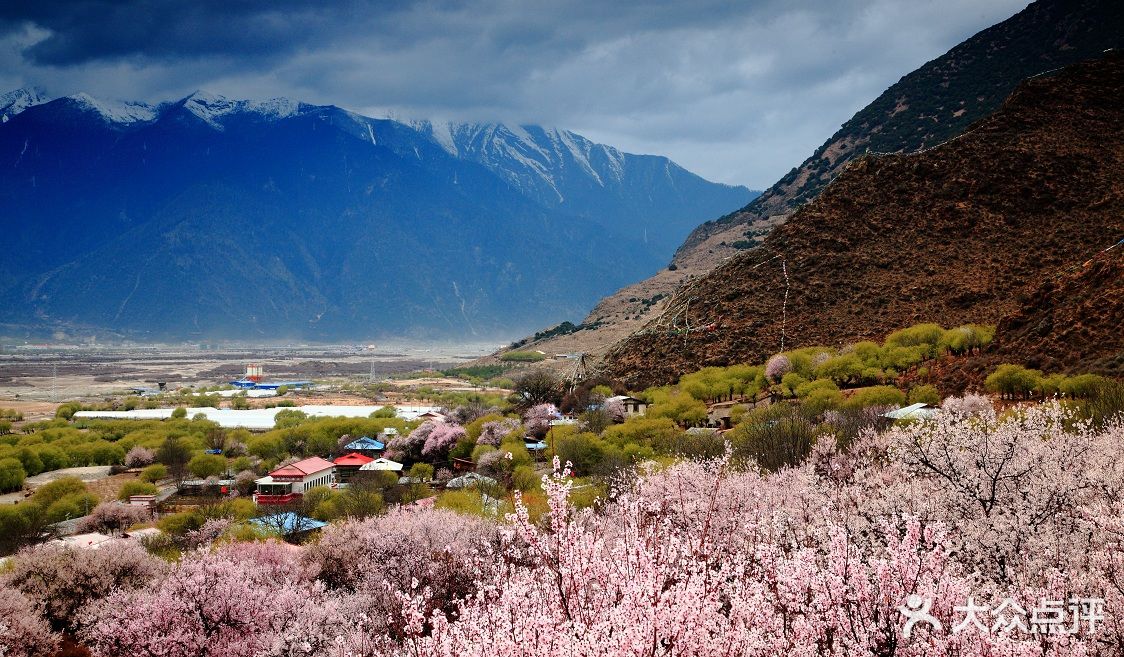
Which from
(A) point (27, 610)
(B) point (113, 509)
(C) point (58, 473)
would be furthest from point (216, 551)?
(C) point (58, 473)

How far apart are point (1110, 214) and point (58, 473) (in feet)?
209

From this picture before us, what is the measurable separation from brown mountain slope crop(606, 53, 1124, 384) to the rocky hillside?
26.4 meters

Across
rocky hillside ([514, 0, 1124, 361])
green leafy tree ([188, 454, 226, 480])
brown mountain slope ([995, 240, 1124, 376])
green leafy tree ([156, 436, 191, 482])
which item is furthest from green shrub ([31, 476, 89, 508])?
rocky hillside ([514, 0, 1124, 361])

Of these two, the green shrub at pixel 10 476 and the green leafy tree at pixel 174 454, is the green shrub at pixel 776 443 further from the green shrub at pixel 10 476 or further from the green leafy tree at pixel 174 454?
the green shrub at pixel 10 476

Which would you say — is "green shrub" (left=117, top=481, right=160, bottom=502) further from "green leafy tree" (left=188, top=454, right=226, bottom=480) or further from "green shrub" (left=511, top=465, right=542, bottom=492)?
"green shrub" (left=511, top=465, right=542, bottom=492)

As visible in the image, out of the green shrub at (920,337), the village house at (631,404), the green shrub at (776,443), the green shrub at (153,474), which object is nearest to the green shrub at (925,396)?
the green shrub at (920,337)

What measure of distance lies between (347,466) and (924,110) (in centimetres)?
7975

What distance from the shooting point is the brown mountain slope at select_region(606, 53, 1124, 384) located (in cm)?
4072

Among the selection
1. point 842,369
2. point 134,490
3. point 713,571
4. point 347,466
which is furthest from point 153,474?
point 713,571

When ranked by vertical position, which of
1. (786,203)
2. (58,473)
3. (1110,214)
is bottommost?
(58,473)

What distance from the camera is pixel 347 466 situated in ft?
161

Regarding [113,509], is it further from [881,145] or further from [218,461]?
[881,145]

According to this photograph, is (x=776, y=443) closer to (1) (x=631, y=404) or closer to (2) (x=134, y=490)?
(1) (x=631, y=404)

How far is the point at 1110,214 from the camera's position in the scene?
40.2 m
